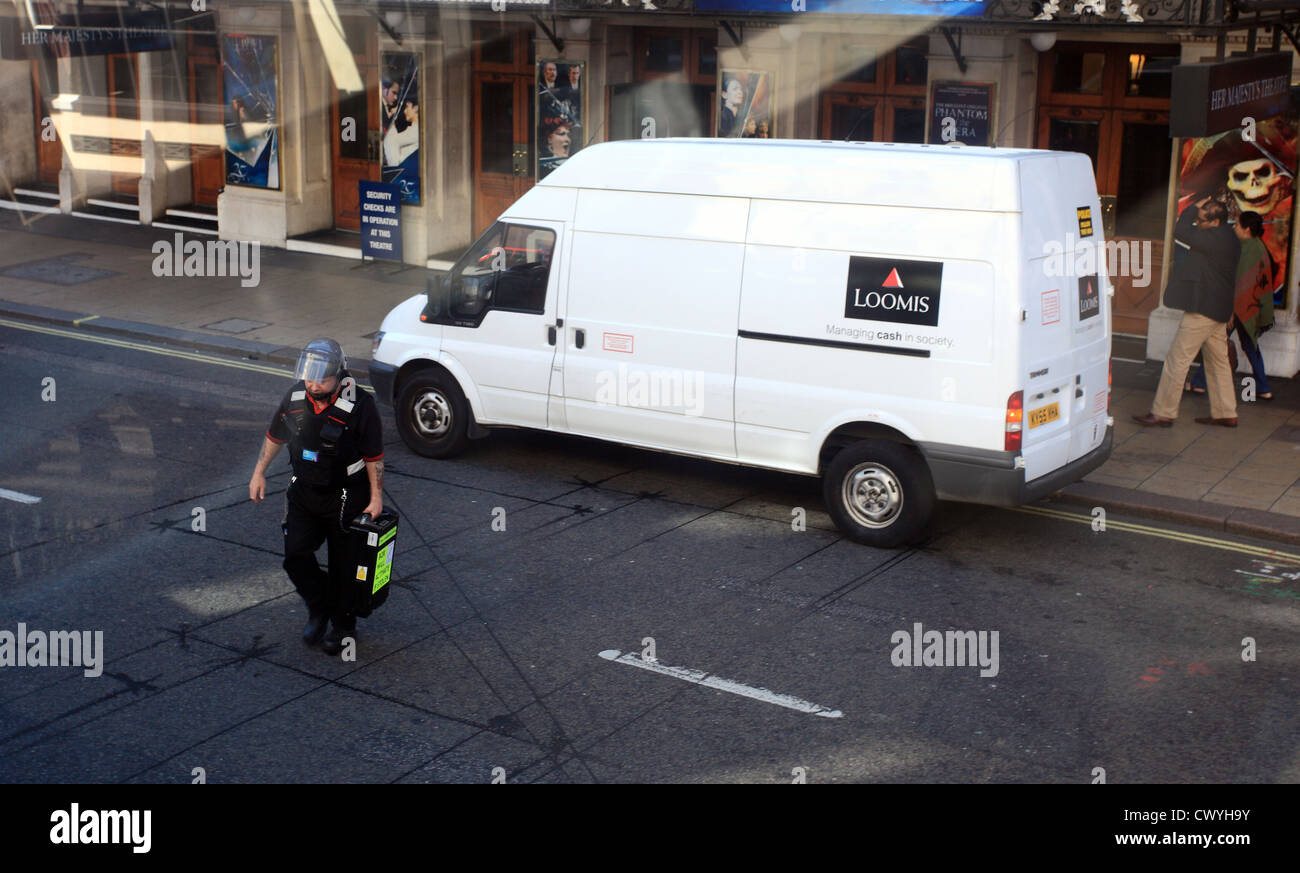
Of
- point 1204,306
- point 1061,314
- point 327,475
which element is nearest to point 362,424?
point 327,475

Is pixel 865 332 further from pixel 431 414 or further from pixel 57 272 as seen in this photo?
pixel 57 272

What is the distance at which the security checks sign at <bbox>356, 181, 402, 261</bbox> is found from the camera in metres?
19.4

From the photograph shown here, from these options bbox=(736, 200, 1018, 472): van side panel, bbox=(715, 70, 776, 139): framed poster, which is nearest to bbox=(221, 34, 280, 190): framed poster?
bbox=(715, 70, 776, 139): framed poster

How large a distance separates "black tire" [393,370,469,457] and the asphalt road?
0.17 meters

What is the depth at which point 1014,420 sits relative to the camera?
9.12 metres

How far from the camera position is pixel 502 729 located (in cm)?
706

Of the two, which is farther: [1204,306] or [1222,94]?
[1204,306]

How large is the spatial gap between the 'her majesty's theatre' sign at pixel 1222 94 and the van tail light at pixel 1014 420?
3374 mm

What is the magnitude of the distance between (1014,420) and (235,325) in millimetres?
10076

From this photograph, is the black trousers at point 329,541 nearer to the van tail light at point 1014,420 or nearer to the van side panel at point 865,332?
the van side panel at point 865,332

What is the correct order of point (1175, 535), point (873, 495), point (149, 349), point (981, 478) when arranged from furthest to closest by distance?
point (149, 349) < point (1175, 535) < point (873, 495) < point (981, 478)
